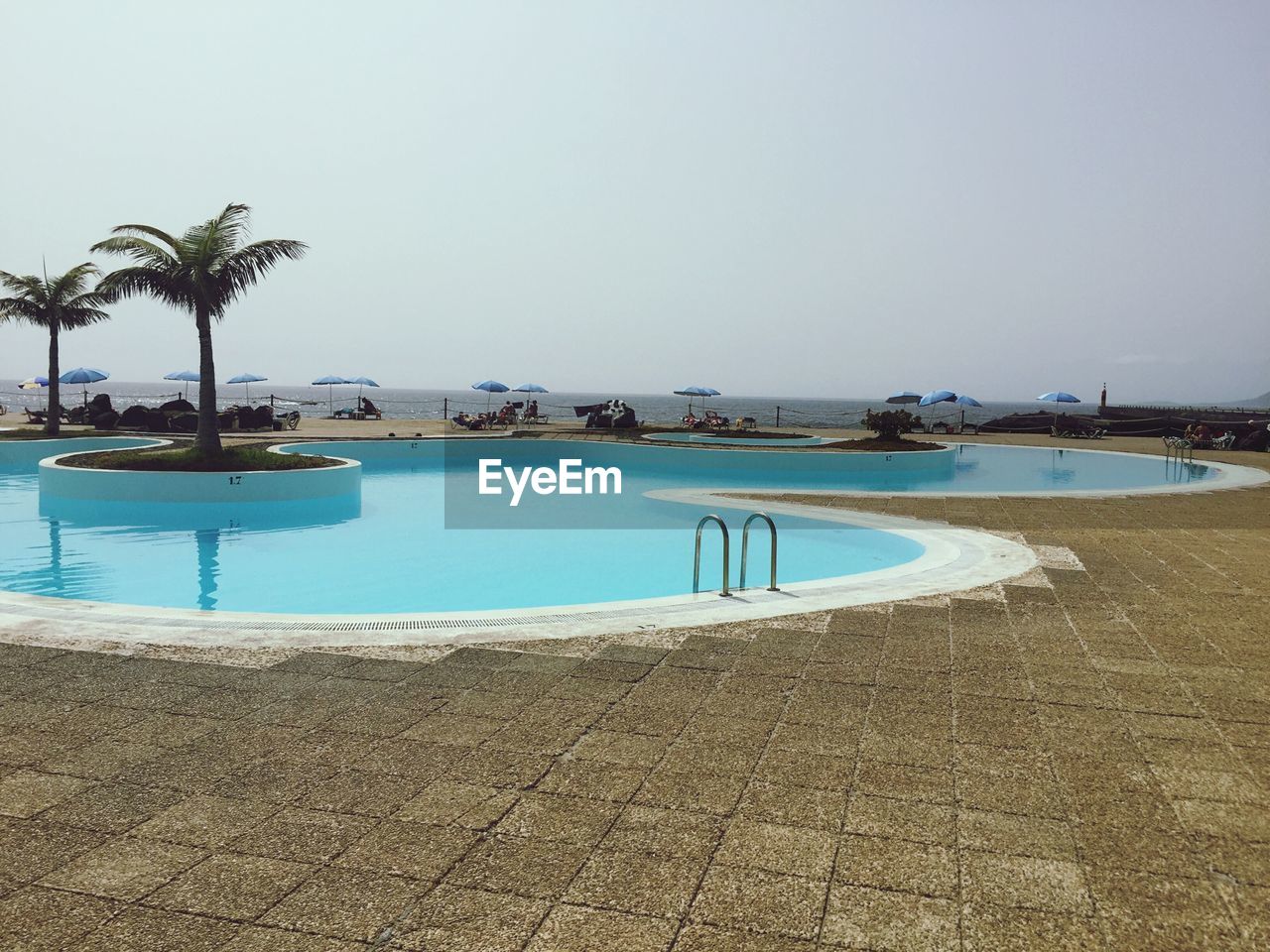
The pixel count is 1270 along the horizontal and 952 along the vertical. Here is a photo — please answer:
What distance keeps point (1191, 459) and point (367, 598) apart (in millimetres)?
24786

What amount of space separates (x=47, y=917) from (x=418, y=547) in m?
10.8

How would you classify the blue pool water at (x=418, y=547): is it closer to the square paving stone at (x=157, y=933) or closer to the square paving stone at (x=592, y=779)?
the square paving stone at (x=592, y=779)

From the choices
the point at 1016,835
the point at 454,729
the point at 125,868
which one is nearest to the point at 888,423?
the point at 454,729

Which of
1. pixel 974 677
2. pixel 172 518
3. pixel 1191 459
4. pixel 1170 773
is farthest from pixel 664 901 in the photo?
pixel 1191 459

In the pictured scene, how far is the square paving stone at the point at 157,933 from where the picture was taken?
268 centimetres

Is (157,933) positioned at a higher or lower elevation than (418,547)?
higher

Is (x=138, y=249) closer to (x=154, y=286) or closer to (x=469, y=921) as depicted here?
(x=154, y=286)

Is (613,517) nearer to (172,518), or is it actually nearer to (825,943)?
(172,518)

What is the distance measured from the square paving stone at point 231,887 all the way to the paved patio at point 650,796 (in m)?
0.01

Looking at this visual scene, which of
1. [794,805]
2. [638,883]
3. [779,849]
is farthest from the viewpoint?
[794,805]

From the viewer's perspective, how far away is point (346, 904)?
2918 millimetres

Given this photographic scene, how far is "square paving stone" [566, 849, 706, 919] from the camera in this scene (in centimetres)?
295

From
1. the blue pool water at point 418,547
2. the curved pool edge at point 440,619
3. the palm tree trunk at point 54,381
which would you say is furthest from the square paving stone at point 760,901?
the palm tree trunk at point 54,381

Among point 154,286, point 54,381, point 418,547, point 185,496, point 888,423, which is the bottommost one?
point 418,547
